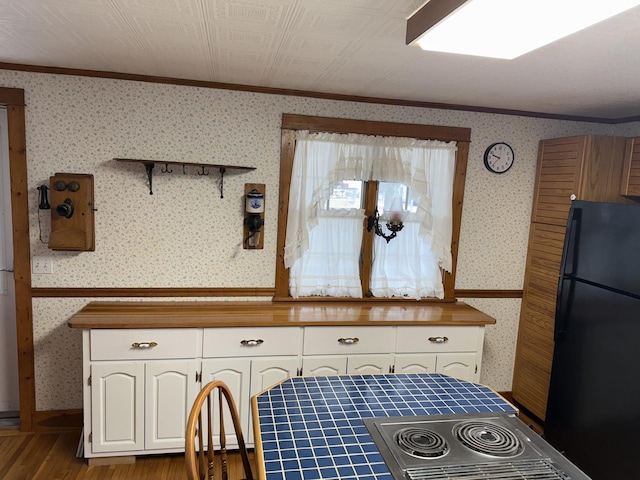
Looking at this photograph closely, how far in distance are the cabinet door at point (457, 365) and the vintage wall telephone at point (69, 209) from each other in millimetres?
2453

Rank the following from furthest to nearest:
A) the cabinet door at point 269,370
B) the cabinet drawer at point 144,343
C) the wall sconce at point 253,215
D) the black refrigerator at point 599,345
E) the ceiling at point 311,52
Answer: the wall sconce at point 253,215 → the cabinet door at point 269,370 → the cabinet drawer at point 144,343 → the black refrigerator at point 599,345 → the ceiling at point 311,52

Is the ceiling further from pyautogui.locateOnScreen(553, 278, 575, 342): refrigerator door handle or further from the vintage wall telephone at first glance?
pyautogui.locateOnScreen(553, 278, 575, 342): refrigerator door handle

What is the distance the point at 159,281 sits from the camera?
298 cm

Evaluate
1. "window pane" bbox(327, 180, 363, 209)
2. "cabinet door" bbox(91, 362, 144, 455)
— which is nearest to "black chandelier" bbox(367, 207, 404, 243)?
"window pane" bbox(327, 180, 363, 209)

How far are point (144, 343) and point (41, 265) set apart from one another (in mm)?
927

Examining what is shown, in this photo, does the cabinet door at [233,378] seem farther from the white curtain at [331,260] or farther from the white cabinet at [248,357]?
the white curtain at [331,260]

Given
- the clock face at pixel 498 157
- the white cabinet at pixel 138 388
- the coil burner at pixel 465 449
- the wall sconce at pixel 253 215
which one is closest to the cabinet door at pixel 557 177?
the clock face at pixel 498 157

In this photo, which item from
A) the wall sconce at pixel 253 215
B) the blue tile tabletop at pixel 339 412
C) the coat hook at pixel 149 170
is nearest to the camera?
the blue tile tabletop at pixel 339 412

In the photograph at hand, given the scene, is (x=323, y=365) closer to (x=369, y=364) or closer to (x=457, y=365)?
(x=369, y=364)

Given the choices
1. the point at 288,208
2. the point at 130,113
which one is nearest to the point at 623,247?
the point at 288,208

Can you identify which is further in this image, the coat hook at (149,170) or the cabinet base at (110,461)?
the coat hook at (149,170)

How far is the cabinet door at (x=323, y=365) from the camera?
2.79 meters

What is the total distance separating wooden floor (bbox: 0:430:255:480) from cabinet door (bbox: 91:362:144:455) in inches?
4.9

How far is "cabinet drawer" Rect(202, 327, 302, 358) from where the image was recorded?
2648 mm
